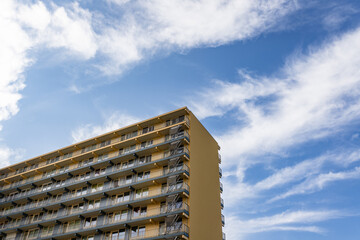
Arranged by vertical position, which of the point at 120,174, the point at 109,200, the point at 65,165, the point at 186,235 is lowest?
the point at 186,235

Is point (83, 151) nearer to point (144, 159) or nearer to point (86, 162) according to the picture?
point (86, 162)

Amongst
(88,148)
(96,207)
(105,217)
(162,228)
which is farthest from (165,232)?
(88,148)

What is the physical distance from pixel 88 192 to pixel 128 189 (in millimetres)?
7428

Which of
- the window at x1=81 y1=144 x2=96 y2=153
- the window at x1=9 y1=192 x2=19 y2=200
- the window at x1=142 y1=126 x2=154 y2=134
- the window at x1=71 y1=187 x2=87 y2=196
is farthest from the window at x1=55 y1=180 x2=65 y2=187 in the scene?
the window at x1=142 y1=126 x2=154 y2=134

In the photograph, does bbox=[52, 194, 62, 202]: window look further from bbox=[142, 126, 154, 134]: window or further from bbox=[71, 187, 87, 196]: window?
bbox=[142, 126, 154, 134]: window

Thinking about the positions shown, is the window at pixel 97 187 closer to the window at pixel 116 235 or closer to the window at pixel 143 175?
the window at pixel 143 175

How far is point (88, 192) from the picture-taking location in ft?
161

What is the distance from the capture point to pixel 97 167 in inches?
1978

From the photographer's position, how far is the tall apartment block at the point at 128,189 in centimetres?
4086

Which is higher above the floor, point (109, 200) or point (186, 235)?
point (109, 200)

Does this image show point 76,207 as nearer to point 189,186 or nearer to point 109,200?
point 109,200

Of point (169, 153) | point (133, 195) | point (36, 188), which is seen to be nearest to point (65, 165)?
point (36, 188)

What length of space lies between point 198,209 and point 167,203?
373cm

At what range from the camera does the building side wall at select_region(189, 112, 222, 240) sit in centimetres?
4072
